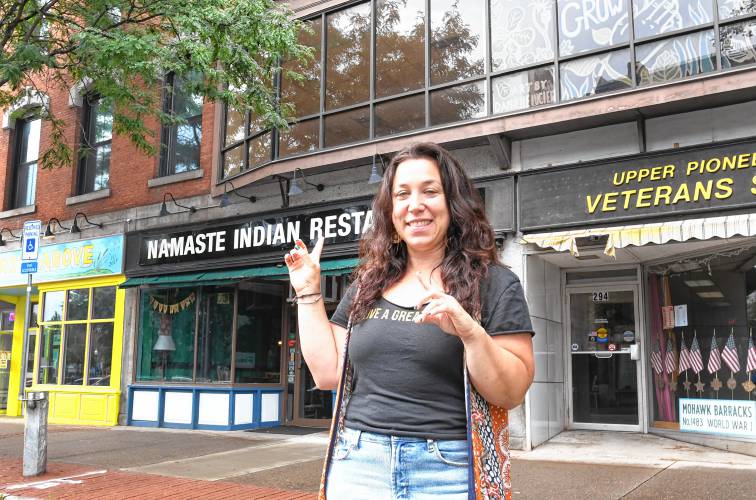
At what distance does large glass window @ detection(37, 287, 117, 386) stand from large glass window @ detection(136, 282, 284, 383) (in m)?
1.21

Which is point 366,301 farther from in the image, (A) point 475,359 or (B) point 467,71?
(B) point 467,71

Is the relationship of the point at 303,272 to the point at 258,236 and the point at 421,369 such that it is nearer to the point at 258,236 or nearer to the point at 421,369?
the point at 421,369

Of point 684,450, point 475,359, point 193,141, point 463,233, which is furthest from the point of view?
point 193,141

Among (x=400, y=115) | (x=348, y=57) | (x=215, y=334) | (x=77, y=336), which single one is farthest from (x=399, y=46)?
(x=77, y=336)

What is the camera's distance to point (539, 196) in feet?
30.5

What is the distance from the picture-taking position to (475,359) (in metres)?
1.85

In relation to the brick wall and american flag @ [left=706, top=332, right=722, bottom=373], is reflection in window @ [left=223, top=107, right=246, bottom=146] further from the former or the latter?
american flag @ [left=706, top=332, right=722, bottom=373]

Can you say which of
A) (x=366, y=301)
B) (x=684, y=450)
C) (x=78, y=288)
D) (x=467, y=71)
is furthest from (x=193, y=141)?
(x=366, y=301)

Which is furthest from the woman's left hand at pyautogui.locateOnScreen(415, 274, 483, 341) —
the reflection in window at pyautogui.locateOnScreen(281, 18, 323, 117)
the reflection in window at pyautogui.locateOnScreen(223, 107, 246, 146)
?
the reflection in window at pyautogui.locateOnScreen(223, 107, 246, 146)

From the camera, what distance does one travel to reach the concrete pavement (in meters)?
6.62

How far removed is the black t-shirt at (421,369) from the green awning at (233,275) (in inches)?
315

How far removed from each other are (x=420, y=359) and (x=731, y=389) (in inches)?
318

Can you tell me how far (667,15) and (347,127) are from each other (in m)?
4.68

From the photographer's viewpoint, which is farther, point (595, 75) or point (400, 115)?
point (400, 115)
